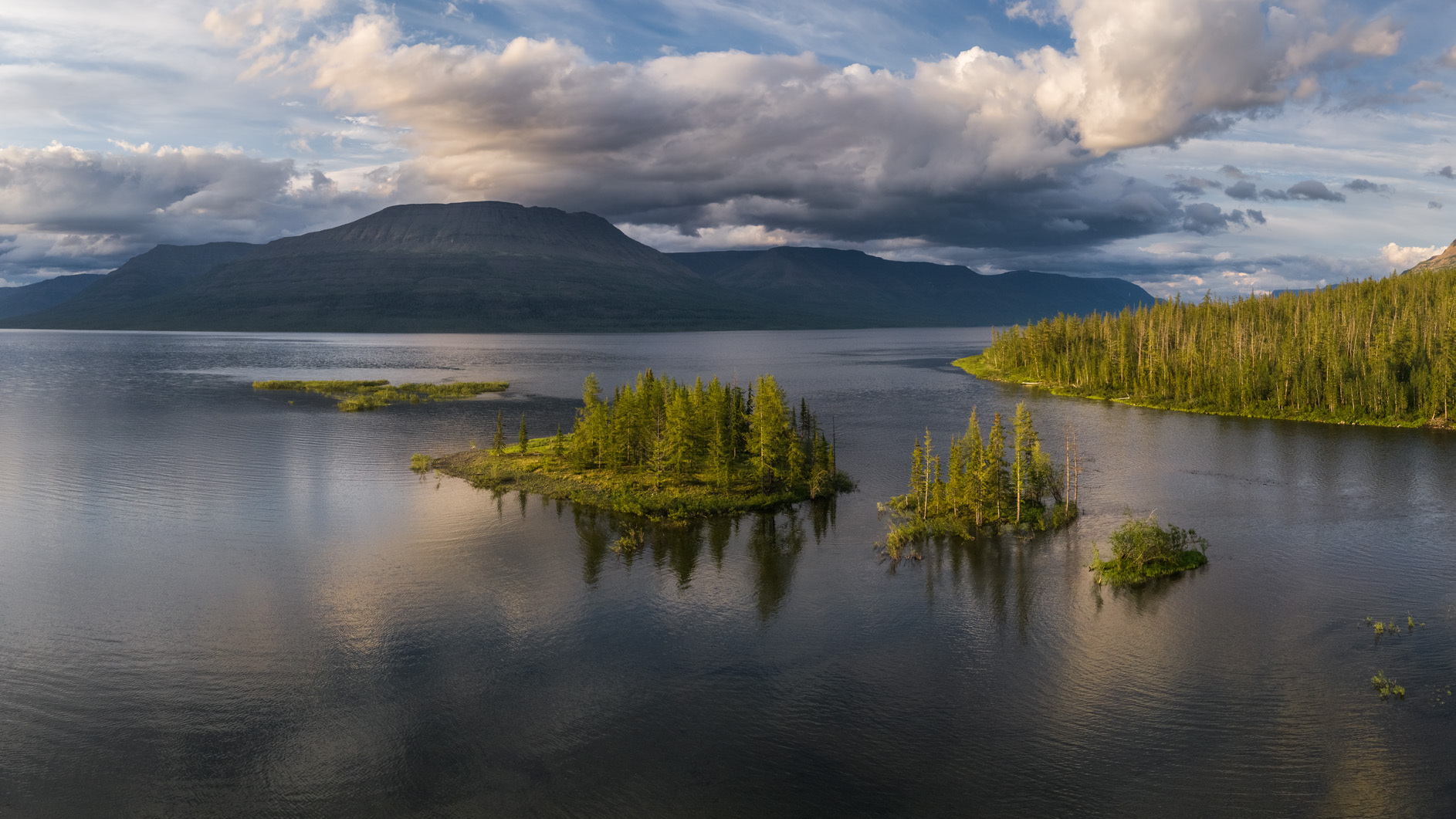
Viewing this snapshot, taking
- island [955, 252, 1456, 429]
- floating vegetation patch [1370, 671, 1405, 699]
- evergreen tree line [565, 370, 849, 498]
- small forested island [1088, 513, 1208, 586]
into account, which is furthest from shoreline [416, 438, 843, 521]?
island [955, 252, 1456, 429]

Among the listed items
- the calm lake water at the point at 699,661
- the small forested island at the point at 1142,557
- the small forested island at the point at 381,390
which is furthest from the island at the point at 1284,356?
the small forested island at the point at 381,390

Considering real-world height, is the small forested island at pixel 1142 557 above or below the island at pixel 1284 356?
below

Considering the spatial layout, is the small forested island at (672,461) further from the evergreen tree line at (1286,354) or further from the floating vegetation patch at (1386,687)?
the evergreen tree line at (1286,354)

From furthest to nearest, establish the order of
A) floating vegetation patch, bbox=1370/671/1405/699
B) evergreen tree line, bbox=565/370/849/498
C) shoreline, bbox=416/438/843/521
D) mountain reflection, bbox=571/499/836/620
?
evergreen tree line, bbox=565/370/849/498
shoreline, bbox=416/438/843/521
mountain reflection, bbox=571/499/836/620
floating vegetation patch, bbox=1370/671/1405/699

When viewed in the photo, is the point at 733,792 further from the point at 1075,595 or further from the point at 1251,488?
the point at 1251,488

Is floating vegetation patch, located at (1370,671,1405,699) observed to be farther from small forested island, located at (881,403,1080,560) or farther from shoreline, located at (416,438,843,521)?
shoreline, located at (416,438,843,521)

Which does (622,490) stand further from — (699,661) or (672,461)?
(699,661)
